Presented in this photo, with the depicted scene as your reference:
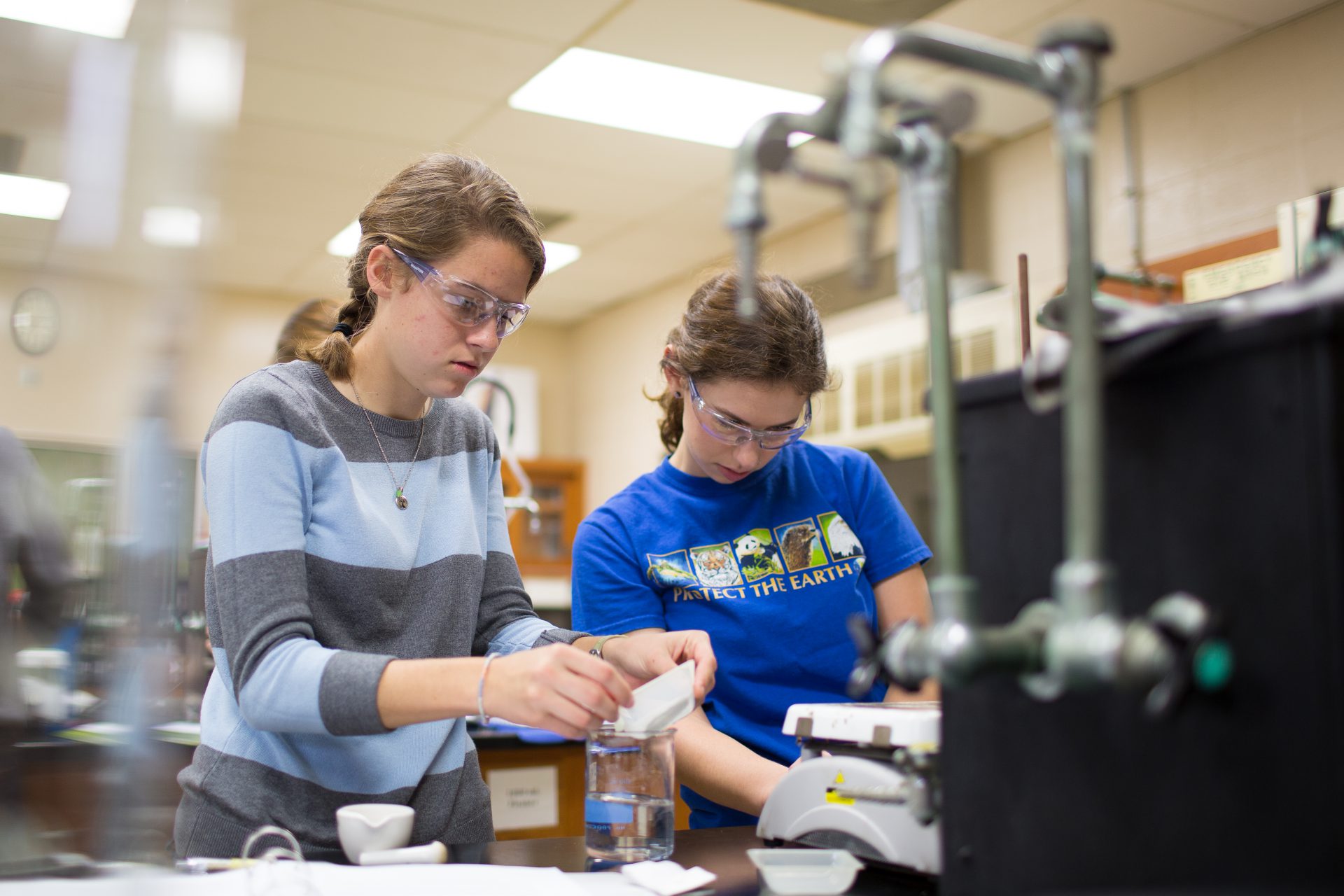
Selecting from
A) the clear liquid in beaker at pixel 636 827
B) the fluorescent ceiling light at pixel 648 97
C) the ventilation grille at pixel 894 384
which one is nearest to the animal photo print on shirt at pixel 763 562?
the clear liquid in beaker at pixel 636 827

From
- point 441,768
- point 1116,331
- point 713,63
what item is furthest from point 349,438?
point 713,63

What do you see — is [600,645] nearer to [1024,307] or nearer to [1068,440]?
[1024,307]

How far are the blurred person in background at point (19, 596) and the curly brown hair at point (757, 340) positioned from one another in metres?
0.84

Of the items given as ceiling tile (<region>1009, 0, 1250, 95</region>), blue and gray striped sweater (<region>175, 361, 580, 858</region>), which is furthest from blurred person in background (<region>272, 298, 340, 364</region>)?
ceiling tile (<region>1009, 0, 1250, 95</region>)

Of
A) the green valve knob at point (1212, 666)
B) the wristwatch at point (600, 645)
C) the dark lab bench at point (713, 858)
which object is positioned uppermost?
the green valve knob at point (1212, 666)

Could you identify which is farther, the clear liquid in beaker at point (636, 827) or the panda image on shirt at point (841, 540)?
the panda image on shirt at point (841, 540)

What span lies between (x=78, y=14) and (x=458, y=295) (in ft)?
1.77

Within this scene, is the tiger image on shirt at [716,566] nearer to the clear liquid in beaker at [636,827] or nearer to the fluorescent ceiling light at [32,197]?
the clear liquid in beaker at [636,827]

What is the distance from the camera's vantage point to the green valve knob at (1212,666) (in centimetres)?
62

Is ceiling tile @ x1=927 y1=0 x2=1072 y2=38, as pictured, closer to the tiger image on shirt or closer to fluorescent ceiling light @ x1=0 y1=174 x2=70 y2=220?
the tiger image on shirt

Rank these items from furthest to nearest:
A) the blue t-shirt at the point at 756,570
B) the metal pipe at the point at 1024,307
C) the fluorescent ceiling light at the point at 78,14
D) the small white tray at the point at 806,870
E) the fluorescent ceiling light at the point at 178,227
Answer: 1. the blue t-shirt at the point at 756,570
2. the metal pipe at the point at 1024,307
3. the small white tray at the point at 806,870
4. the fluorescent ceiling light at the point at 78,14
5. the fluorescent ceiling light at the point at 178,227

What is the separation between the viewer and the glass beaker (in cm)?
110

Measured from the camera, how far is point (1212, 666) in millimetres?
623

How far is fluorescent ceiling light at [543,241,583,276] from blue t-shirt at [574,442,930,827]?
13.5ft
